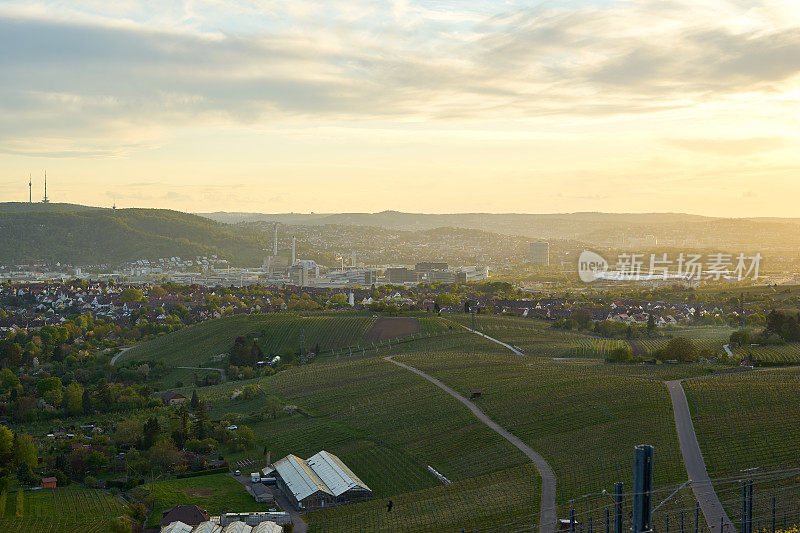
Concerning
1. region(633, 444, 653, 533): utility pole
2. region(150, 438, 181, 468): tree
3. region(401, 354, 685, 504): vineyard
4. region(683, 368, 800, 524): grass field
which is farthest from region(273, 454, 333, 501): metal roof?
region(633, 444, 653, 533): utility pole

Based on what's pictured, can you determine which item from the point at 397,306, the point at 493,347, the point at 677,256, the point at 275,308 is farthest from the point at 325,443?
the point at 677,256

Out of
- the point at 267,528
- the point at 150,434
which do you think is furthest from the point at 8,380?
the point at 267,528

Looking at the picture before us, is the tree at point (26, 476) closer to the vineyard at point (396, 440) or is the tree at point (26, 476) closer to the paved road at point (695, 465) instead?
the vineyard at point (396, 440)

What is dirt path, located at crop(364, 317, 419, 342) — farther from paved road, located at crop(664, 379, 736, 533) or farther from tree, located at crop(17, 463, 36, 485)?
tree, located at crop(17, 463, 36, 485)

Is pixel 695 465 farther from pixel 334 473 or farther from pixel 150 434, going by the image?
pixel 150 434

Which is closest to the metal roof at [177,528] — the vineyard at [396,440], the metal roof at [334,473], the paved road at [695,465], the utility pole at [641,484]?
the vineyard at [396,440]

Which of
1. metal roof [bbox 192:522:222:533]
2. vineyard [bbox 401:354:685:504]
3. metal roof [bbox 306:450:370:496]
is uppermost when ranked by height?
vineyard [bbox 401:354:685:504]
